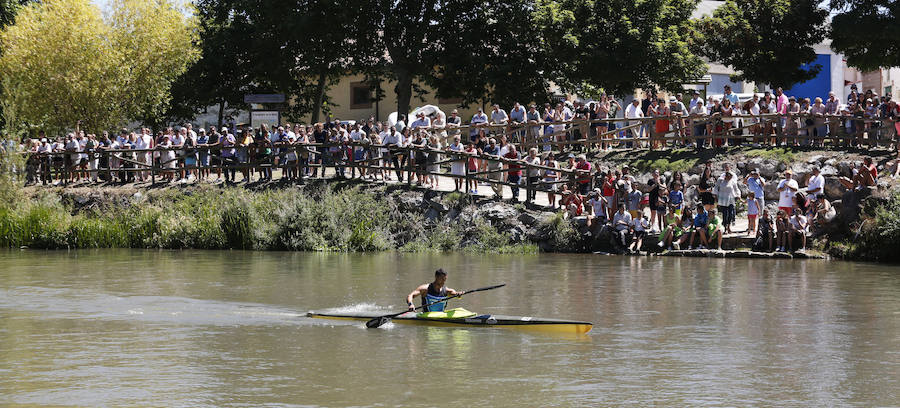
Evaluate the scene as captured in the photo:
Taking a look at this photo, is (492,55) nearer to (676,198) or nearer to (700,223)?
(676,198)

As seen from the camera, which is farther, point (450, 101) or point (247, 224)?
point (450, 101)

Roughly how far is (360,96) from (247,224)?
75.3 ft

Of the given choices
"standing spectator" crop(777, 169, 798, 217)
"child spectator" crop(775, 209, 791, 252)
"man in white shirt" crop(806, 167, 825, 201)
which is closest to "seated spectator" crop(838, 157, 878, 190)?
"man in white shirt" crop(806, 167, 825, 201)

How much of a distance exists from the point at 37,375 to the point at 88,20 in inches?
1277

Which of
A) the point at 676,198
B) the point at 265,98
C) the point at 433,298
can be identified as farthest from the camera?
the point at 265,98

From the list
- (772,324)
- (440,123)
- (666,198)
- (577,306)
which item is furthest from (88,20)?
(772,324)

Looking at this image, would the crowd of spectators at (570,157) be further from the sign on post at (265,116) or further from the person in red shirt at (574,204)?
the sign on post at (265,116)

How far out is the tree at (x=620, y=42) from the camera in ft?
130

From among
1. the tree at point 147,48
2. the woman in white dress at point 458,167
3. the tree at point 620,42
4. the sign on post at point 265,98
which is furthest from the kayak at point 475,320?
the tree at point 147,48

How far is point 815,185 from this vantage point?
2800 cm

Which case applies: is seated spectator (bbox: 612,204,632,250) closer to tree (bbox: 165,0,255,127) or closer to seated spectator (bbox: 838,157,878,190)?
seated spectator (bbox: 838,157,878,190)

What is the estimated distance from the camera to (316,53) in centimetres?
4512

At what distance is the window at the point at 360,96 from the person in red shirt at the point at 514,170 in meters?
23.0

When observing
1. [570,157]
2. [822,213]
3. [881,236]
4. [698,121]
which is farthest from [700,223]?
[698,121]
